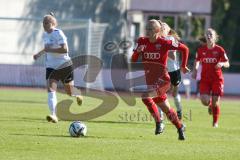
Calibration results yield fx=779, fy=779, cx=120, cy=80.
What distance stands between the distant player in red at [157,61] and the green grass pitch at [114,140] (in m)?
0.51

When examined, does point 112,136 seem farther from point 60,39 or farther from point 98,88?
point 98,88

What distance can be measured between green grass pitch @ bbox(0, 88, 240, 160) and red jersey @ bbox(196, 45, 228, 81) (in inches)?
44.9

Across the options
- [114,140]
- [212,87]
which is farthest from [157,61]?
[212,87]

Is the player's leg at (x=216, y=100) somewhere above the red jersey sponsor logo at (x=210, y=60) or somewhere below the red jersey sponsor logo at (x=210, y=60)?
below

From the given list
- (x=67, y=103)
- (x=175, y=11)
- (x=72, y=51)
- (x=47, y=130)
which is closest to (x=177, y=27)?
(x=175, y=11)

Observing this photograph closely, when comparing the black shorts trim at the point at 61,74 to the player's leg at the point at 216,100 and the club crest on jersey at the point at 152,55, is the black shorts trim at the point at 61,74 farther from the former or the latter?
the club crest on jersey at the point at 152,55

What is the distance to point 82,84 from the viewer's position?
3341 cm

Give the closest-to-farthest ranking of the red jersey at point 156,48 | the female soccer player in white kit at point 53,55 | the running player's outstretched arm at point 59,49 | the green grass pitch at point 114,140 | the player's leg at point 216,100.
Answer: the green grass pitch at point 114,140 → the red jersey at point 156,48 → the female soccer player in white kit at point 53,55 → the running player's outstretched arm at point 59,49 → the player's leg at point 216,100

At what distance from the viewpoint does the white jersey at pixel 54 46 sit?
16469 millimetres

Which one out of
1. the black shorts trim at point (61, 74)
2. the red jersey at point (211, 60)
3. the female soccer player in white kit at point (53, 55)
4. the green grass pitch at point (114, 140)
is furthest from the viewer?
the red jersey at point (211, 60)

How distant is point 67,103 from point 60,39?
7.97 meters

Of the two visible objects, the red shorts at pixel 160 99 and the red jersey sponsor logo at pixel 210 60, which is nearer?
the red shorts at pixel 160 99

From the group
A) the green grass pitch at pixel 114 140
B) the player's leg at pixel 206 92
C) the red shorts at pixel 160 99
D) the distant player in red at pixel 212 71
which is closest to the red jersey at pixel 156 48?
the red shorts at pixel 160 99

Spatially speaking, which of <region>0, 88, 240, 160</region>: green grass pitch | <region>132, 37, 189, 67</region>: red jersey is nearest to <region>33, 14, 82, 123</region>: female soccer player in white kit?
<region>0, 88, 240, 160</region>: green grass pitch
